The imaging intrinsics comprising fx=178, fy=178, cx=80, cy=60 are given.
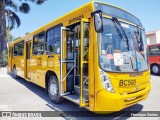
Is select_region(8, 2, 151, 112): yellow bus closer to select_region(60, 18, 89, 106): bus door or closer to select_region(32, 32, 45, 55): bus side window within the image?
select_region(60, 18, 89, 106): bus door

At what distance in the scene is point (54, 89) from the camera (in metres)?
6.02

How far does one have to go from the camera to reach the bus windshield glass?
440cm

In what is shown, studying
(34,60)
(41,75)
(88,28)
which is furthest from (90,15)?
(34,60)

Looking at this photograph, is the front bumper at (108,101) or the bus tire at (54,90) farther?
the bus tire at (54,90)

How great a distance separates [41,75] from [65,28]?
2649 millimetres

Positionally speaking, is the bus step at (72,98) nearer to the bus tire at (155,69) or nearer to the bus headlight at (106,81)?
the bus headlight at (106,81)

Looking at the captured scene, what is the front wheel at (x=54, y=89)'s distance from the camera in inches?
230

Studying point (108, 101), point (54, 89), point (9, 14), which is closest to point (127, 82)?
point (108, 101)

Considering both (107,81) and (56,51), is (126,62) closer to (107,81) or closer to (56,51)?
(107,81)

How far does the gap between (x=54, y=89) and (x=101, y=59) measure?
2.53m

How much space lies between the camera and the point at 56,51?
232 inches

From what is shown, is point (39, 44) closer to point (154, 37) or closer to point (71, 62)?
point (71, 62)

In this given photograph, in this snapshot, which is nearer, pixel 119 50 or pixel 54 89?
pixel 119 50

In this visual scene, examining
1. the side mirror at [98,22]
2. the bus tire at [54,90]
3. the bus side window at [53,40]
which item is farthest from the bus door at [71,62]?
the side mirror at [98,22]
